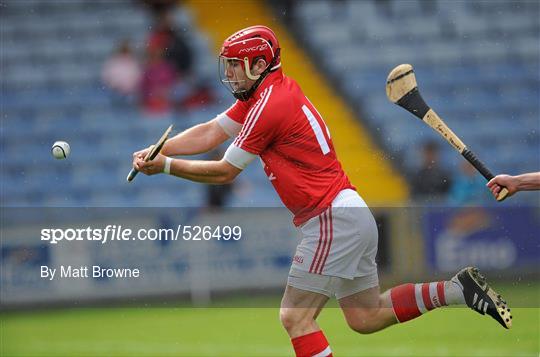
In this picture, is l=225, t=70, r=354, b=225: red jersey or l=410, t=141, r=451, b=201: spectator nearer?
l=225, t=70, r=354, b=225: red jersey

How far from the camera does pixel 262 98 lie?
209 inches

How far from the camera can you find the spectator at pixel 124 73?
42.7ft

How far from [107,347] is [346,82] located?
6.80 metres

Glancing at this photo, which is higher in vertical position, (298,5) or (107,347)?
(298,5)

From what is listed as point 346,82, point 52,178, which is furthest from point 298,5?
point 52,178

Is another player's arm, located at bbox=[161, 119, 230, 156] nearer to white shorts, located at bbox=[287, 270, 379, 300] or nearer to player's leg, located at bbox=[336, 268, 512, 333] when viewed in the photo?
white shorts, located at bbox=[287, 270, 379, 300]

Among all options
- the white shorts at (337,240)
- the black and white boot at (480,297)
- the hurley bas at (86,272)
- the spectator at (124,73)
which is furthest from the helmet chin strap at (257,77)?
the spectator at (124,73)

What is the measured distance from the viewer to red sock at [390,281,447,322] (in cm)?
553

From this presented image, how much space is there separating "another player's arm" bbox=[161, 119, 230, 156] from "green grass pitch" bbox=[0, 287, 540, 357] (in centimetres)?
203

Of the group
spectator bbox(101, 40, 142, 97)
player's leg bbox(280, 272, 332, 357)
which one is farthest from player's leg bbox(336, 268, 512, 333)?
spectator bbox(101, 40, 142, 97)

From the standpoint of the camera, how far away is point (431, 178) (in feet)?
35.4

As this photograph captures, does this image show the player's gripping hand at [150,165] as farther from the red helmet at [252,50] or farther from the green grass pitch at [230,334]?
the green grass pitch at [230,334]

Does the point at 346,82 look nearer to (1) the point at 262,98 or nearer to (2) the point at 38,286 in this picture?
(2) the point at 38,286

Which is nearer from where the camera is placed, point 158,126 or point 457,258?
point 457,258
